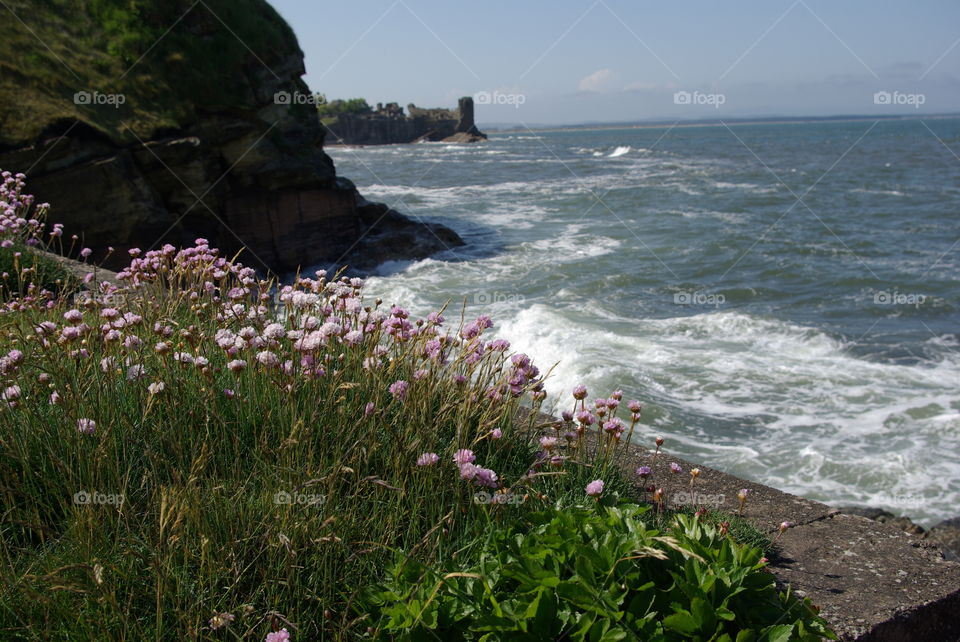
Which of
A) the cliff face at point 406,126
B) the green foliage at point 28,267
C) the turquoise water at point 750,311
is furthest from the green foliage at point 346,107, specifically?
the green foliage at point 28,267

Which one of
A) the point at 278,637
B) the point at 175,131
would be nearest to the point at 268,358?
the point at 278,637

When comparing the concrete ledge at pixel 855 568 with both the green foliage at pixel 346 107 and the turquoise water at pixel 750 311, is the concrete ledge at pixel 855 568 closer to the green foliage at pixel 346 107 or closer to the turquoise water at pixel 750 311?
the turquoise water at pixel 750 311

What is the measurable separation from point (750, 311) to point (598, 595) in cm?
1255

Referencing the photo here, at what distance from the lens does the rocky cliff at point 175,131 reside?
12742mm

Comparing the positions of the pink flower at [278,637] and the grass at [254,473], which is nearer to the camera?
the pink flower at [278,637]

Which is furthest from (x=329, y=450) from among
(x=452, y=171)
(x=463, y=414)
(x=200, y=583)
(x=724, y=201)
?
(x=452, y=171)

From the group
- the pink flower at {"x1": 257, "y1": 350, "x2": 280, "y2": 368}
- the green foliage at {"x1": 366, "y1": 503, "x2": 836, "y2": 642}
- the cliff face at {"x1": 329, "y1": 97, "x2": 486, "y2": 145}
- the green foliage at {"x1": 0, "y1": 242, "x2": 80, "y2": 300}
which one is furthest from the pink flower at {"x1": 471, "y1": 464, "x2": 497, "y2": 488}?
the cliff face at {"x1": 329, "y1": 97, "x2": 486, "y2": 145}

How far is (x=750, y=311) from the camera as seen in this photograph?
46.2ft

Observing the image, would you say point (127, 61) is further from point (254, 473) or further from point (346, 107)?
point (346, 107)

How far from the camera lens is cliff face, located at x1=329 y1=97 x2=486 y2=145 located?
362 feet

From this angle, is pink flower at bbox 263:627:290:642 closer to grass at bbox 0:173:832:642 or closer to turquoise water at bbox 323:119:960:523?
grass at bbox 0:173:832:642

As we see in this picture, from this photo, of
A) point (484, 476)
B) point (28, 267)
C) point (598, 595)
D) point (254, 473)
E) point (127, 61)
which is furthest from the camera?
point (127, 61)

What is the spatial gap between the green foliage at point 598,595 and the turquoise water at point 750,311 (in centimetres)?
157

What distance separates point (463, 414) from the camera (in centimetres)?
336
